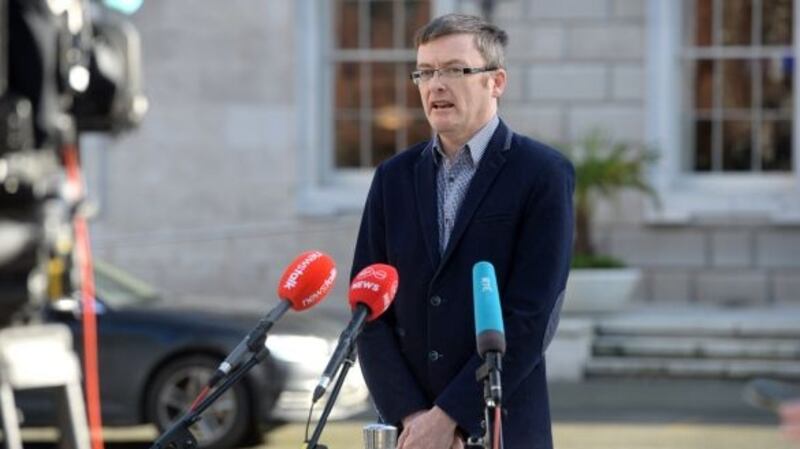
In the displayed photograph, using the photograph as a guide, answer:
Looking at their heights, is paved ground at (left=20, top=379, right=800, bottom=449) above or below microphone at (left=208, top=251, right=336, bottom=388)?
below

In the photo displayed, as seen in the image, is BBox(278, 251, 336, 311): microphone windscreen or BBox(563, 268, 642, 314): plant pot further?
BBox(563, 268, 642, 314): plant pot

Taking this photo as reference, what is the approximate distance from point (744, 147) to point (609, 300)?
3.01m

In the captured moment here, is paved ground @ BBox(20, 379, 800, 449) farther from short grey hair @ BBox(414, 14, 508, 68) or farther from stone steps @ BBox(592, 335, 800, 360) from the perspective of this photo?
short grey hair @ BBox(414, 14, 508, 68)

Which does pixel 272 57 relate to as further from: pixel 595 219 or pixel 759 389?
pixel 759 389

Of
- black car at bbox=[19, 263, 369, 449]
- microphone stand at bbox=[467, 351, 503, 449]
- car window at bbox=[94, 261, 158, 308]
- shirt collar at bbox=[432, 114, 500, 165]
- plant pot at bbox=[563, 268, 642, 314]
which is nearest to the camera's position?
microphone stand at bbox=[467, 351, 503, 449]

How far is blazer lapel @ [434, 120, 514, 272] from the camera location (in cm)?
525

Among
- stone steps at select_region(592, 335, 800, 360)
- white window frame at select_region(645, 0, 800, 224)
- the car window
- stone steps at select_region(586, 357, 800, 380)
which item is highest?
white window frame at select_region(645, 0, 800, 224)

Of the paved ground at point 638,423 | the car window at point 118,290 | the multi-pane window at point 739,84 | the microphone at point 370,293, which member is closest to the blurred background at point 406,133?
the multi-pane window at point 739,84

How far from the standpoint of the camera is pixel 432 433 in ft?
16.7

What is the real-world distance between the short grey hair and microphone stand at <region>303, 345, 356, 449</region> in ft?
2.99

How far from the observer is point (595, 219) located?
2002cm

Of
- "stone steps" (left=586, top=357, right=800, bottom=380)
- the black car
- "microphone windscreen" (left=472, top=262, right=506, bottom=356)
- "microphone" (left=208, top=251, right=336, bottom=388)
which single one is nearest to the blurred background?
"stone steps" (left=586, top=357, right=800, bottom=380)

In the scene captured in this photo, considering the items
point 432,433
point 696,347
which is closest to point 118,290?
point 696,347

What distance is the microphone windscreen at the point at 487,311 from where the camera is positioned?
4.62 meters
